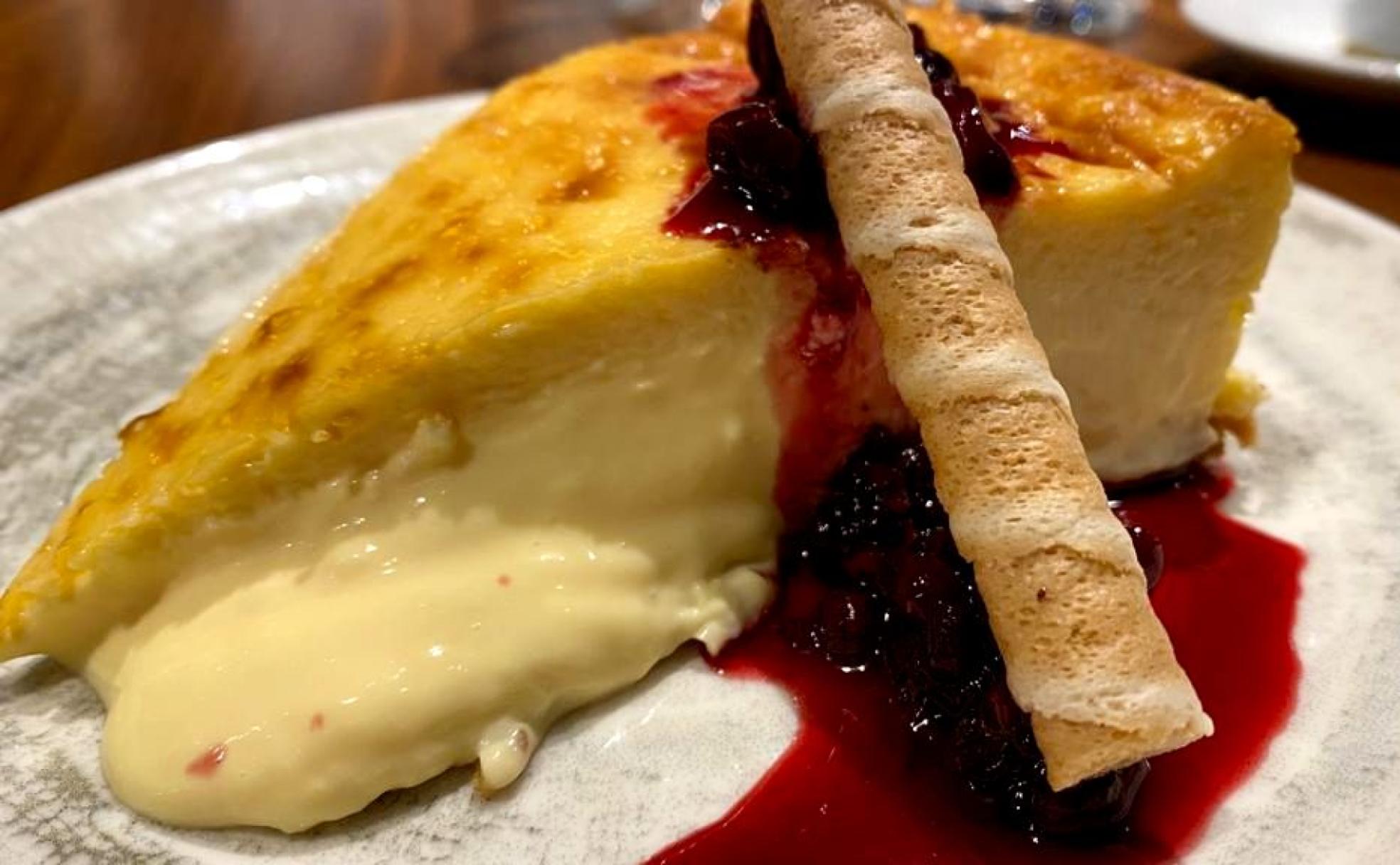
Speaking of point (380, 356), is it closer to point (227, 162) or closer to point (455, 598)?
point (455, 598)

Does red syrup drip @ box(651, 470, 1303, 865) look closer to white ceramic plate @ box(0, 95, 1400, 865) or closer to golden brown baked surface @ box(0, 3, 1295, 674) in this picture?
white ceramic plate @ box(0, 95, 1400, 865)

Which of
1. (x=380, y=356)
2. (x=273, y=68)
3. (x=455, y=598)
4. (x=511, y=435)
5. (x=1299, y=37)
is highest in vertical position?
(x=380, y=356)

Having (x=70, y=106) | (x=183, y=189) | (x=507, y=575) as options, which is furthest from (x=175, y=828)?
(x=70, y=106)

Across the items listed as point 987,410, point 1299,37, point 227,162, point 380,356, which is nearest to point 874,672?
point 987,410

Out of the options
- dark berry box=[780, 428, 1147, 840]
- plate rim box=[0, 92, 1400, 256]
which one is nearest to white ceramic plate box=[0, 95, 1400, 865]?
plate rim box=[0, 92, 1400, 256]

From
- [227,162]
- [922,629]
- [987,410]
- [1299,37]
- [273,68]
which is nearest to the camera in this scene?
[987,410]

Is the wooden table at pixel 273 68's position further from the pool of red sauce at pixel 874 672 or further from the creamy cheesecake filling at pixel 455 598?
the creamy cheesecake filling at pixel 455 598

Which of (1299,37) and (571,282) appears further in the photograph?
(1299,37)
